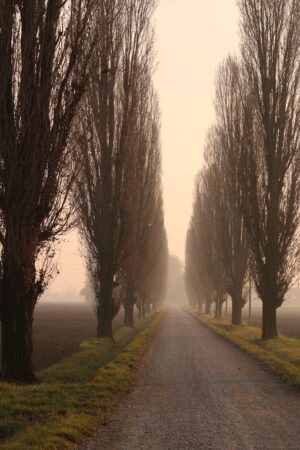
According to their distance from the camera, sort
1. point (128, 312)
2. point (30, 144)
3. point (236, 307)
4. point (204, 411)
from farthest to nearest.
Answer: point (236, 307) < point (128, 312) < point (30, 144) < point (204, 411)

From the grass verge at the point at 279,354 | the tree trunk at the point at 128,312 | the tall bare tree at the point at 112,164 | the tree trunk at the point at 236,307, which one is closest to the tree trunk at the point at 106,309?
the tall bare tree at the point at 112,164

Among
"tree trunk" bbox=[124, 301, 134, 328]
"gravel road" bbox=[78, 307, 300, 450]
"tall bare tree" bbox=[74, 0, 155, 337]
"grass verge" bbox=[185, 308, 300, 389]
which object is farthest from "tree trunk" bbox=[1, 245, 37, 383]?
"tree trunk" bbox=[124, 301, 134, 328]

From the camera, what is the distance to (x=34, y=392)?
28.1ft

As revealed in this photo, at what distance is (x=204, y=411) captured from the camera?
24.7ft

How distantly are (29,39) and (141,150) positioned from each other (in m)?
15.1

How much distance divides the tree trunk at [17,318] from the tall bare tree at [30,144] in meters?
0.02

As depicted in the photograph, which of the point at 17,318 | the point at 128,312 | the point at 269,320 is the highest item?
the point at 17,318

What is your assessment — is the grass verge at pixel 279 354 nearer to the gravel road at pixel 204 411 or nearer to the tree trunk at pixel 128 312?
the gravel road at pixel 204 411

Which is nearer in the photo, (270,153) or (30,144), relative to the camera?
(30,144)

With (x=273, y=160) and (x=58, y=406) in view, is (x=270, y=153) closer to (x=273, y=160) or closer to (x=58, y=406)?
(x=273, y=160)

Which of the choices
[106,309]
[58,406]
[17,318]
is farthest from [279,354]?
[58,406]

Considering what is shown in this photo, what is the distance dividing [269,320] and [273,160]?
6769 millimetres

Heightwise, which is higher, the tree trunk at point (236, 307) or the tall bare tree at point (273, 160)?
the tall bare tree at point (273, 160)

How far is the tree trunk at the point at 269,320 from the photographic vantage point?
Result: 20156 mm
